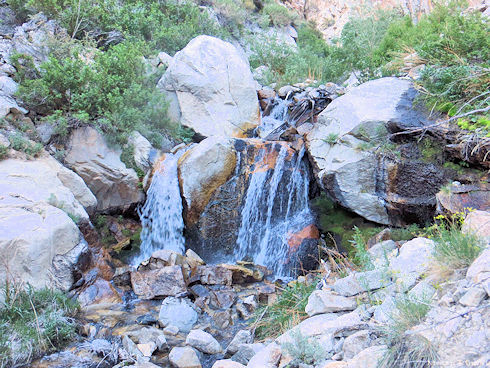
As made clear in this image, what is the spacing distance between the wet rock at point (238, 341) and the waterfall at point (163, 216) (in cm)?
335

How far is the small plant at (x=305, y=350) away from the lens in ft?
9.47

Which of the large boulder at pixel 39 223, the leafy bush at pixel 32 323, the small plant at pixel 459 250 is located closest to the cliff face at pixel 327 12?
the large boulder at pixel 39 223

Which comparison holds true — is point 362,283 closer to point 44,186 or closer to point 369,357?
point 369,357

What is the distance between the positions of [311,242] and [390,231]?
158 centimetres

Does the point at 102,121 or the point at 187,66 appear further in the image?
the point at 187,66

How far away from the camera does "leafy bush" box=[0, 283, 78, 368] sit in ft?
12.7

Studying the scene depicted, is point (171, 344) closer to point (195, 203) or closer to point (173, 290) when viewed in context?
point (173, 290)

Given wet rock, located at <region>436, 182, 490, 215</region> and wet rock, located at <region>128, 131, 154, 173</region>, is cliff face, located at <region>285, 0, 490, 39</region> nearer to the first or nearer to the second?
wet rock, located at <region>128, 131, 154, 173</region>

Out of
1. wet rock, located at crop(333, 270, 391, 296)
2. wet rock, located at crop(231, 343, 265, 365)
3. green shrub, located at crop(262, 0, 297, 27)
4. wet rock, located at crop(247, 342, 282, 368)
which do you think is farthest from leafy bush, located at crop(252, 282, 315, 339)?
green shrub, located at crop(262, 0, 297, 27)

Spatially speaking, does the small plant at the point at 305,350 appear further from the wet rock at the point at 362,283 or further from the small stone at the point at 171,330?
the small stone at the point at 171,330

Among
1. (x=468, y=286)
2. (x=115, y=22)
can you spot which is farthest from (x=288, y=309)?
(x=115, y=22)

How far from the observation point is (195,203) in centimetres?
752

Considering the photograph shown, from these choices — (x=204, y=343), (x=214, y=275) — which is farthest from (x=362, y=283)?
(x=214, y=275)

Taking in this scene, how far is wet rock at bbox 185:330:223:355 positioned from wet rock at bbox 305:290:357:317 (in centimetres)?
120
